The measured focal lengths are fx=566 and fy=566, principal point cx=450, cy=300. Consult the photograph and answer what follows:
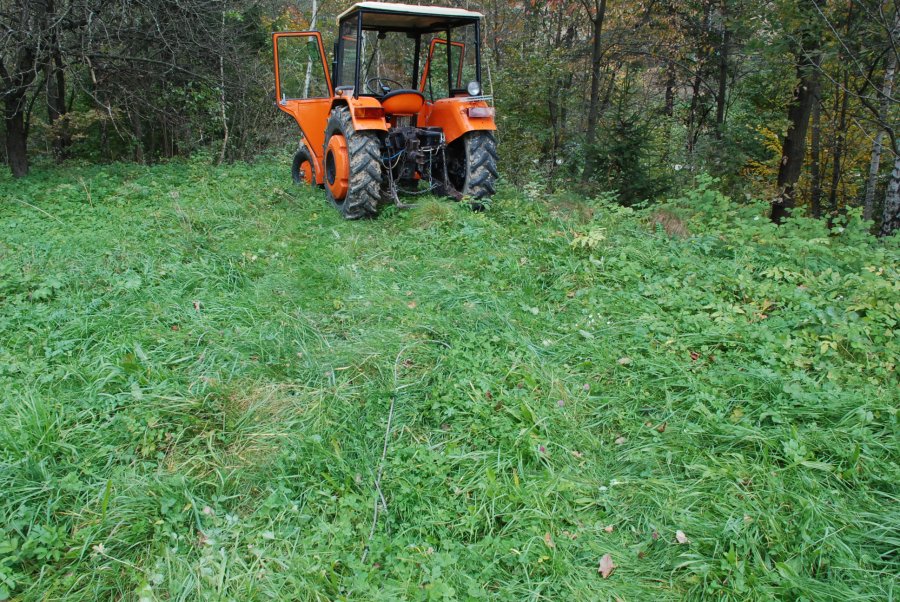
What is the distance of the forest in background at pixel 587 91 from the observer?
6723mm

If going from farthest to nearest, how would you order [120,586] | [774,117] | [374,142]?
[774,117]
[374,142]
[120,586]

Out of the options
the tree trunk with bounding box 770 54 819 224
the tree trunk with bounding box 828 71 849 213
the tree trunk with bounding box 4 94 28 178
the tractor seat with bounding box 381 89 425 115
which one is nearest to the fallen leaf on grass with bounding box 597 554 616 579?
the tractor seat with bounding box 381 89 425 115

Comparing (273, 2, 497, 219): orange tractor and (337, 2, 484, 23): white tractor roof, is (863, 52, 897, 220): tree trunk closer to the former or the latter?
Result: (273, 2, 497, 219): orange tractor

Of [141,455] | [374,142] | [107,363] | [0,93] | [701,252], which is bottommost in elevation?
[141,455]

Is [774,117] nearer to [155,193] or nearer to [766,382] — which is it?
[766,382]

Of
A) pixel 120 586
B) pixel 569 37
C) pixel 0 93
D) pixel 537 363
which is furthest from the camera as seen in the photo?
pixel 569 37

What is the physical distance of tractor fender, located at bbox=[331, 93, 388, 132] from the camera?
579 centimetres

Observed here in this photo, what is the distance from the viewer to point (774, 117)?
389 inches

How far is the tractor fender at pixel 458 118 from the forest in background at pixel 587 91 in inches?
110

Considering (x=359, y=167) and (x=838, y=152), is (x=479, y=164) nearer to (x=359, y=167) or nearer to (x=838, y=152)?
(x=359, y=167)

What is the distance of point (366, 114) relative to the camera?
19.2 ft

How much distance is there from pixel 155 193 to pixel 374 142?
10.4 ft

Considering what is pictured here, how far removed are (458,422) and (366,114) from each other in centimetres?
401

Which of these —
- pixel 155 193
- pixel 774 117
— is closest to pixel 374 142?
pixel 155 193
